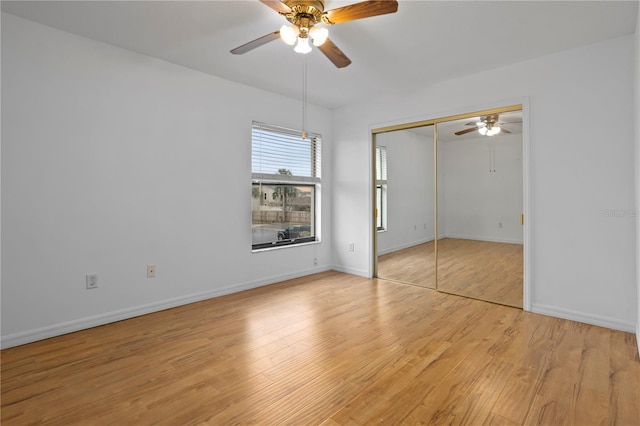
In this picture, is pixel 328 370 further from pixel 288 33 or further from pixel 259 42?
pixel 259 42

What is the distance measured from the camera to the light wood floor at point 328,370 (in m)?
1.75

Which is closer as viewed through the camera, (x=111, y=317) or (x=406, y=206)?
(x=111, y=317)

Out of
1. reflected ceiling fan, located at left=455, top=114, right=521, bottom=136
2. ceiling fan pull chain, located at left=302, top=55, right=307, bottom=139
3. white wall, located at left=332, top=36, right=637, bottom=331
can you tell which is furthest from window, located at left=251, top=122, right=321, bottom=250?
white wall, located at left=332, top=36, right=637, bottom=331

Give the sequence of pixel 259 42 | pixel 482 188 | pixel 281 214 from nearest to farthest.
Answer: pixel 259 42 → pixel 482 188 → pixel 281 214

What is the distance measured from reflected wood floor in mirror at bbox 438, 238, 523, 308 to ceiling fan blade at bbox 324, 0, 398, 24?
2.75 meters

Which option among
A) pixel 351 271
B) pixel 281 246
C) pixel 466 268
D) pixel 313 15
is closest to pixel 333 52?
pixel 313 15

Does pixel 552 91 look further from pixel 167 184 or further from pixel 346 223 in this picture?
pixel 167 184

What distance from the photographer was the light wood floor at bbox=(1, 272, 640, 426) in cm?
175

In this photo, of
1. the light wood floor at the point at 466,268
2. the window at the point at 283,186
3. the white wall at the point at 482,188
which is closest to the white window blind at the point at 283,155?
the window at the point at 283,186

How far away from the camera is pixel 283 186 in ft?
14.8

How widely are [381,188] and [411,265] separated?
3.75ft

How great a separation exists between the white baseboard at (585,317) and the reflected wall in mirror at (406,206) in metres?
1.18

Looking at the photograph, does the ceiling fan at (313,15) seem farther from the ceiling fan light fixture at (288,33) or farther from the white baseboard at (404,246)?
the white baseboard at (404,246)

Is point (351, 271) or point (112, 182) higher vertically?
point (112, 182)
